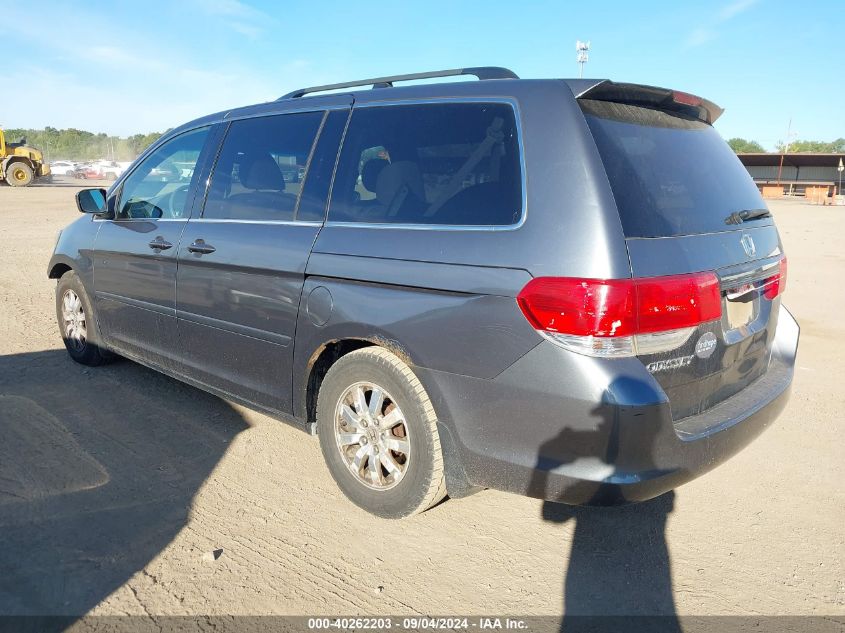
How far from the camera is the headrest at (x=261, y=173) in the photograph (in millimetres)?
3605

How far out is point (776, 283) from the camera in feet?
10.1

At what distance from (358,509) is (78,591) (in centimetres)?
123

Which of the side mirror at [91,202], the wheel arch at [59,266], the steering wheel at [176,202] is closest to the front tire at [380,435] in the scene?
the steering wheel at [176,202]

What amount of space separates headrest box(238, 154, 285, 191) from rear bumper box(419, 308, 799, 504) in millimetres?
1499

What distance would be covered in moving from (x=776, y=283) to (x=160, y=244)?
3441mm

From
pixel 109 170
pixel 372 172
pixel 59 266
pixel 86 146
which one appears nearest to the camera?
pixel 372 172

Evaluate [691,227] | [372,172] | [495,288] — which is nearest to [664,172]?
[691,227]

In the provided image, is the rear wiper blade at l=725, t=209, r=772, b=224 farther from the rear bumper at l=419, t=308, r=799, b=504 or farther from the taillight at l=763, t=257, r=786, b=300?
the rear bumper at l=419, t=308, r=799, b=504

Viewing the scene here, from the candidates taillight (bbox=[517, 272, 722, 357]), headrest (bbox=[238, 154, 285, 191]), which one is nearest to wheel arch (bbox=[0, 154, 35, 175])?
headrest (bbox=[238, 154, 285, 191])

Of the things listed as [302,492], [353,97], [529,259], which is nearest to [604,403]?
[529,259]

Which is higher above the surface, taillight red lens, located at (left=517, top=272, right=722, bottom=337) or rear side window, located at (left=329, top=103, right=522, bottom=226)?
rear side window, located at (left=329, top=103, right=522, bottom=226)

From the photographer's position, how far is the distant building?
50.2m

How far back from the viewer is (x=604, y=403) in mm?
2271

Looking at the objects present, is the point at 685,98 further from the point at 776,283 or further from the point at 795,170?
the point at 795,170
